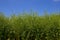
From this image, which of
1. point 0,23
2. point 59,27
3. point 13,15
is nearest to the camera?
point 59,27

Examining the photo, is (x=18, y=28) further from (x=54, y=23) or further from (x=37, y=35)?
(x=54, y=23)

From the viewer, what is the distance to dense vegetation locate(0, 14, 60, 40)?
6480mm

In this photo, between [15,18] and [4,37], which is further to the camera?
[15,18]

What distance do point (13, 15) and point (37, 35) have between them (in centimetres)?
153

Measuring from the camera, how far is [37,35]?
21.4 ft

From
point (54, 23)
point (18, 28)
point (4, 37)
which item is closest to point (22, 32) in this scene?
point (18, 28)

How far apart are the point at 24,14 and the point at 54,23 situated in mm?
1348

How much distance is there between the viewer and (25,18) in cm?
714

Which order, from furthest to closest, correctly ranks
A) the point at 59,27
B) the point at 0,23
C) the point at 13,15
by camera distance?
the point at 13,15, the point at 0,23, the point at 59,27

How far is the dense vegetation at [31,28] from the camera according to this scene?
21.3 ft

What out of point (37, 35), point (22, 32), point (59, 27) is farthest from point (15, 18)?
point (59, 27)

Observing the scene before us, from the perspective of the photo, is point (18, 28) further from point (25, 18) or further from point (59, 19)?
point (59, 19)

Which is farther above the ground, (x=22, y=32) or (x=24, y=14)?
(x=24, y=14)

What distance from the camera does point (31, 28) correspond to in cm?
665
